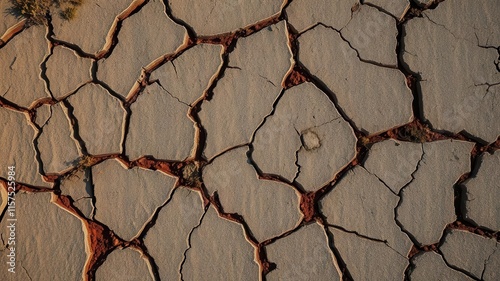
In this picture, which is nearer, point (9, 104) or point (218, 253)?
point (218, 253)

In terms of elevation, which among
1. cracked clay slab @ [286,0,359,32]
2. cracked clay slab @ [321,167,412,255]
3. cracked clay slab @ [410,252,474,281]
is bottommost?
cracked clay slab @ [410,252,474,281]

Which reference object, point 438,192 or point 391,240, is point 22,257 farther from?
point 438,192

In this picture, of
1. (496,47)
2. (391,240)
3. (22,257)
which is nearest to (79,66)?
(22,257)

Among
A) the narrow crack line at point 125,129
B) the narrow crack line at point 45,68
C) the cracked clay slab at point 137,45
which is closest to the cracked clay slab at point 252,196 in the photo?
the narrow crack line at point 125,129

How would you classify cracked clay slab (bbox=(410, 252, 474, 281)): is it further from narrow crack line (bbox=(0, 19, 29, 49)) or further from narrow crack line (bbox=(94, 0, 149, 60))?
narrow crack line (bbox=(0, 19, 29, 49))

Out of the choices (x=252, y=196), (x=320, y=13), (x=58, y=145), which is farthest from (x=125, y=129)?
(x=320, y=13)

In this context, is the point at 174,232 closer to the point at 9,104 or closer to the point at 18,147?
the point at 18,147

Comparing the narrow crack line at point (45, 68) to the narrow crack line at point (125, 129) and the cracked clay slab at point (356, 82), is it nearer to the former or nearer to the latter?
the narrow crack line at point (125, 129)

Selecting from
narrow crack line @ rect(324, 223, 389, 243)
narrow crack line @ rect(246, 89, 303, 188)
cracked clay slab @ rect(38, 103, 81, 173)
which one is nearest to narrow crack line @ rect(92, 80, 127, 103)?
cracked clay slab @ rect(38, 103, 81, 173)
